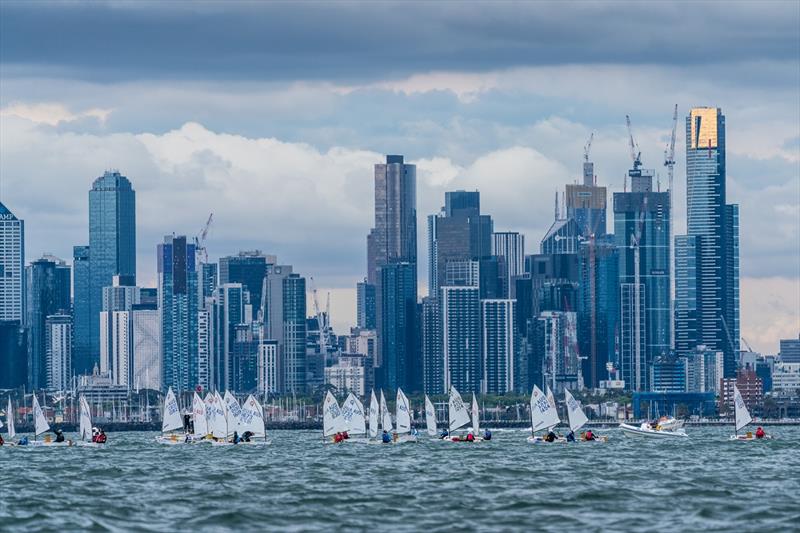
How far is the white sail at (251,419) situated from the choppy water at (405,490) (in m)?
16.8

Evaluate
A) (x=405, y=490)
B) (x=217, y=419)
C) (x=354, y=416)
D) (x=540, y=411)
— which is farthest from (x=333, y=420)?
(x=405, y=490)

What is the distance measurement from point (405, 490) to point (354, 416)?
8002 centimetres

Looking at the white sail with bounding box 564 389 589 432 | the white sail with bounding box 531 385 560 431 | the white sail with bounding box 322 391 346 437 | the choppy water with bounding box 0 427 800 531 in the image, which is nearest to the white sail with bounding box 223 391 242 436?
the white sail with bounding box 322 391 346 437

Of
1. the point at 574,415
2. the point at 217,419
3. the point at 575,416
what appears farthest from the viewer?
the point at 574,415

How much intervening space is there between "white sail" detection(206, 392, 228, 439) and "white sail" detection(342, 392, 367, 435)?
1301 centimetres

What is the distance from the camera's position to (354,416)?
193 metres

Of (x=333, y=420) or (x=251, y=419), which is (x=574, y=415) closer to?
(x=333, y=420)

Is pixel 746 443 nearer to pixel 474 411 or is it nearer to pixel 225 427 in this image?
pixel 474 411

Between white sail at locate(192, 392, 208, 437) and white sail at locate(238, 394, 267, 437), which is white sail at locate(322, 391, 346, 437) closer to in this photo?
white sail at locate(238, 394, 267, 437)

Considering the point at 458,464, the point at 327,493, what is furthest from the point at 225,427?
the point at 327,493

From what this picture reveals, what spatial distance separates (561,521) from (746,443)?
9815 cm

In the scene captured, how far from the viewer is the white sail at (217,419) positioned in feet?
603

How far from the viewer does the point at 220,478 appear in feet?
410

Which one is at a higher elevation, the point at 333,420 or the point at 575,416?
the point at 575,416
